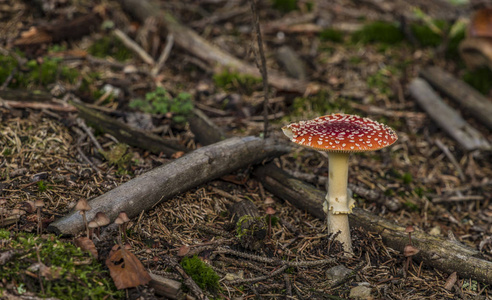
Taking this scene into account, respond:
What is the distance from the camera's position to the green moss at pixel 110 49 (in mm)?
7301

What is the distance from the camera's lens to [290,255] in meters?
4.02

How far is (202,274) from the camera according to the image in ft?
11.0

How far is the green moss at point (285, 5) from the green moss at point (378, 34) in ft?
4.93

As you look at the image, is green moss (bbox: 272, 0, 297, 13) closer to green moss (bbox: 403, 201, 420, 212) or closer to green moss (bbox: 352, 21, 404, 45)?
green moss (bbox: 352, 21, 404, 45)

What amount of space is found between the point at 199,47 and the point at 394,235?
4869mm

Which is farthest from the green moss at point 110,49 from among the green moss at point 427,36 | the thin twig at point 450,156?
the green moss at point 427,36

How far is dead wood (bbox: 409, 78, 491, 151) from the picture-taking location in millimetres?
6500

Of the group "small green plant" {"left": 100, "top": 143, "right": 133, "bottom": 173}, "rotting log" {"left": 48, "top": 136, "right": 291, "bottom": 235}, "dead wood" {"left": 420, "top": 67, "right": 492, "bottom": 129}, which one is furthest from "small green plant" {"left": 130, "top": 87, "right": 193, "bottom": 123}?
"dead wood" {"left": 420, "top": 67, "right": 492, "bottom": 129}

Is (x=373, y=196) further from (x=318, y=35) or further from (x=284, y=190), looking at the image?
(x=318, y=35)

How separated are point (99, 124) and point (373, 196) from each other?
3336 millimetres

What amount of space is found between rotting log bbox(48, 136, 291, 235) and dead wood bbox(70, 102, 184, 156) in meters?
0.64

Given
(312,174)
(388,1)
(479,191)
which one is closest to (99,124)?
(312,174)

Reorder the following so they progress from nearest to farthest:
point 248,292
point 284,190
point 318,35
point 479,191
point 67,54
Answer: point 248,292
point 284,190
point 479,191
point 67,54
point 318,35

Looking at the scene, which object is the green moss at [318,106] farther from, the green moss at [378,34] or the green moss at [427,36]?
the green moss at [427,36]
